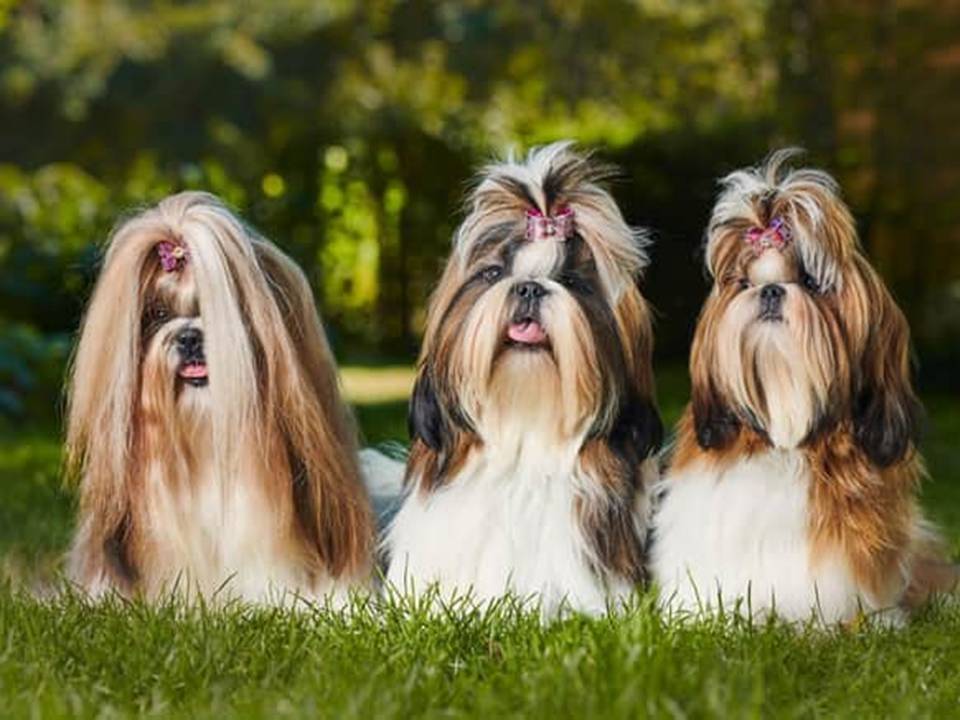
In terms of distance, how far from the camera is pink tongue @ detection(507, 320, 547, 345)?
147 inches

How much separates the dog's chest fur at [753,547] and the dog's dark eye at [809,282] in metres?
0.34

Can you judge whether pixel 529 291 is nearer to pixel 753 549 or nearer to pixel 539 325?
pixel 539 325

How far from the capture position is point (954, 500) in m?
6.62

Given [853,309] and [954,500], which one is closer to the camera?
[853,309]

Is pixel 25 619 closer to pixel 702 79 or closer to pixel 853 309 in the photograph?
pixel 853 309

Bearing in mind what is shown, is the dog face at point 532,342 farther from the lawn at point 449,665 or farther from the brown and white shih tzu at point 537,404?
the lawn at point 449,665

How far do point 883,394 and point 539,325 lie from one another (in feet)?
2.41

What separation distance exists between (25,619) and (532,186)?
1.40 metres

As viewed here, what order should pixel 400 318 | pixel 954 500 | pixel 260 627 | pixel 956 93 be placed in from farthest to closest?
1. pixel 400 318
2. pixel 956 93
3. pixel 954 500
4. pixel 260 627

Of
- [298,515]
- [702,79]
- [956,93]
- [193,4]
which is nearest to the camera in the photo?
[298,515]

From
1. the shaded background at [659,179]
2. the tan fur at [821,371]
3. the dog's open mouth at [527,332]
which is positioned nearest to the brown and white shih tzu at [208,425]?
the dog's open mouth at [527,332]

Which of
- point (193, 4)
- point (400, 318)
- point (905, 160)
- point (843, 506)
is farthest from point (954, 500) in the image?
point (193, 4)

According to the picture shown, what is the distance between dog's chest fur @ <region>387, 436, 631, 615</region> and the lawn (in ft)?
0.44

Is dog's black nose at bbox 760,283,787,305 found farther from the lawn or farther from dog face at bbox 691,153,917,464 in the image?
the lawn
